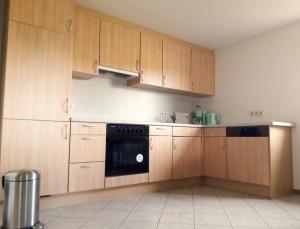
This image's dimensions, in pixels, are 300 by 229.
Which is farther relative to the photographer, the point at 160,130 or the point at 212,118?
the point at 212,118

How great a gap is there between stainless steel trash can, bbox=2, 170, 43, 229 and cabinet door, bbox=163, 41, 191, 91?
2.41 meters

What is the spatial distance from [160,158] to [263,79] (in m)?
2.00

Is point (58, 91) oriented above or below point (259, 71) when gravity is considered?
below

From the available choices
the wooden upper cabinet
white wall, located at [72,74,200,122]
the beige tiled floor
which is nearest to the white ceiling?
the wooden upper cabinet

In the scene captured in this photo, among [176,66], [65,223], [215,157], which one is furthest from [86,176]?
[176,66]

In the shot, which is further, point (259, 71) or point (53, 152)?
point (259, 71)

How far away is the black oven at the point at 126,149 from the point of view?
2.86 metres

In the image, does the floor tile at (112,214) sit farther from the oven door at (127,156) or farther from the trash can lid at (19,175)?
the trash can lid at (19,175)

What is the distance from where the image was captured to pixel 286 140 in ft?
10.5

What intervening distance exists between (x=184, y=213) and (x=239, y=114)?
7.31 feet

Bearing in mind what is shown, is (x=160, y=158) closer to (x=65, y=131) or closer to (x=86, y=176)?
(x=86, y=176)

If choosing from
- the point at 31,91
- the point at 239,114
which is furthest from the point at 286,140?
the point at 31,91

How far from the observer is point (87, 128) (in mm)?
2693

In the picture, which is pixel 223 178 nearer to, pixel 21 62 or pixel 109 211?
pixel 109 211
